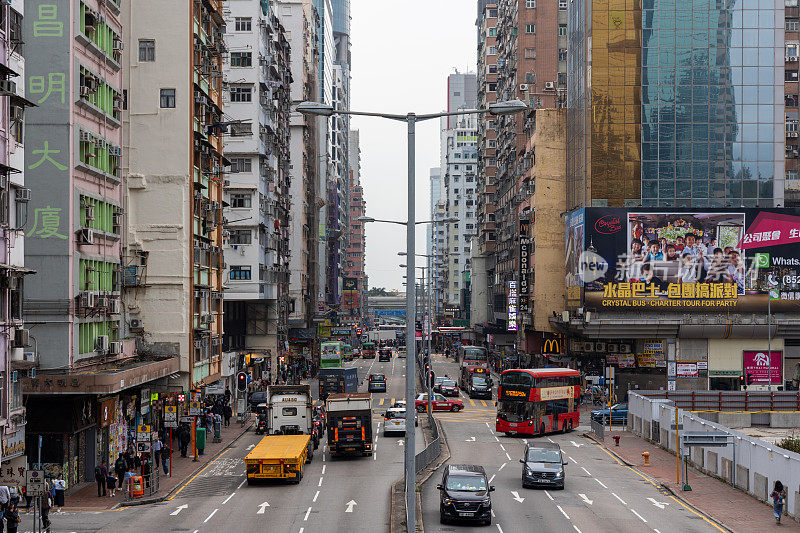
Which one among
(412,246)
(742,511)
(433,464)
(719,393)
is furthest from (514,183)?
(412,246)

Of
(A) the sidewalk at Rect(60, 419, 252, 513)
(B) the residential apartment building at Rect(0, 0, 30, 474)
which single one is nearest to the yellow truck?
(A) the sidewalk at Rect(60, 419, 252, 513)

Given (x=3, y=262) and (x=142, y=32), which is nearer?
(x=3, y=262)

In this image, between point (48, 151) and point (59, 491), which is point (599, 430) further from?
point (48, 151)

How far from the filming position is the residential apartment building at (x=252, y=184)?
81875 mm

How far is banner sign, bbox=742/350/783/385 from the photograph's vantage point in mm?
81562

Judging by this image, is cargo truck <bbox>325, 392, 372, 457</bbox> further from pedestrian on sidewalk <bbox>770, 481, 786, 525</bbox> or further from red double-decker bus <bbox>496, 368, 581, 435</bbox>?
pedestrian on sidewalk <bbox>770, 481, 786, 525</bbox>

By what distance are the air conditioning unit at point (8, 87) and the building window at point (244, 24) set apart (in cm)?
5584

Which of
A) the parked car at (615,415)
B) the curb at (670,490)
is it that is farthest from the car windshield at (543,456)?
the parked car at (615,415)

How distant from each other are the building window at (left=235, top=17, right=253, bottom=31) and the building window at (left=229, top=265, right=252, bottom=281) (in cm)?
1999

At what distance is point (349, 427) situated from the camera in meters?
47.3

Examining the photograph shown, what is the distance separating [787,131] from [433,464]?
2815 inches

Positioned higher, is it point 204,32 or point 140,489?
point 204,32

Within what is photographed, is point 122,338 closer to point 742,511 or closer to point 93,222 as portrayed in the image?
point 93,222

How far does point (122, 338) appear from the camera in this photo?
4641 cm
